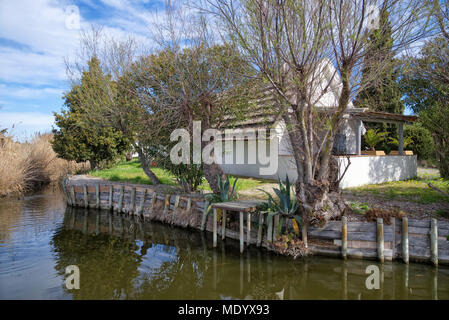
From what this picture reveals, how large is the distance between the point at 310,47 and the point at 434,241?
4927 millimetres

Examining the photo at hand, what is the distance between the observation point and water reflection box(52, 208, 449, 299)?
18.1 feet

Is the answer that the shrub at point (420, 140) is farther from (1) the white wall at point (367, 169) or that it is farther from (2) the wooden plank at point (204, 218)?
(2) the wooden plank at point (204, 218)

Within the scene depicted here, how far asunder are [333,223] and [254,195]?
4.18m

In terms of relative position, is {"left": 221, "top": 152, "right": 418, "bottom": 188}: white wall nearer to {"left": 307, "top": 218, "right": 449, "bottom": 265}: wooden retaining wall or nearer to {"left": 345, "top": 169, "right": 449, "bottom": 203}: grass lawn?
{"left": 345, "top": 169, "right": 449, "bottom": 203}: grass lawn

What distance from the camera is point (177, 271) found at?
6594 millimetres

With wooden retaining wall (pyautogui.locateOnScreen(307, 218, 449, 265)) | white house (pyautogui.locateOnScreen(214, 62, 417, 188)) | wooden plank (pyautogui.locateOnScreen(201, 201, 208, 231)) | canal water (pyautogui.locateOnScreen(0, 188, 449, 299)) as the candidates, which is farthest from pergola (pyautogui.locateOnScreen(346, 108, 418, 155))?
canal water (pyautogui.locateOnScreen(0, 188, 449, 299))

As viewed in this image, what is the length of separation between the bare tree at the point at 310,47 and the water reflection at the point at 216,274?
4.13ft

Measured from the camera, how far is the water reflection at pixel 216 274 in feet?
18.1

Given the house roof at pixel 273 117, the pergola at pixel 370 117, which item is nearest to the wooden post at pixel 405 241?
the house roof at pixel 273 117

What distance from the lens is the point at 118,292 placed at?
18.2 ft

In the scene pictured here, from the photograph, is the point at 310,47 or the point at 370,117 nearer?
the point at 310,47

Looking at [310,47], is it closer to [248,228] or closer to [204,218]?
[248,228]

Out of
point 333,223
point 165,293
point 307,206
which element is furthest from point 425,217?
point 165,293

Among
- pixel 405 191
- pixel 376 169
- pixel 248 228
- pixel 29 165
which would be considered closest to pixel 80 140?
pixel 29 165
